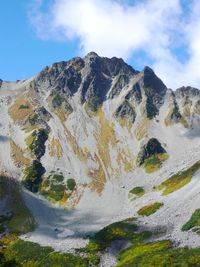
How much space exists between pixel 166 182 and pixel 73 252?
57132 mm

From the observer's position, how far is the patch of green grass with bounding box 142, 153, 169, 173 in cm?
→ 15668

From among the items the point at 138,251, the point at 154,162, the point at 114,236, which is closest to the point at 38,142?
the point at 154,162

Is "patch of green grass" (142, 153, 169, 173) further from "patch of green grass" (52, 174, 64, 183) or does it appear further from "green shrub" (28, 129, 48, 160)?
"green shrub" (28, 129, 48, 160)

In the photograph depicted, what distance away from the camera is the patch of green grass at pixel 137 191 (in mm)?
133625

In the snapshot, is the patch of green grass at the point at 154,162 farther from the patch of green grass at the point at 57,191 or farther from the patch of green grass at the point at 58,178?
the patch of green grass at the point at 57,191

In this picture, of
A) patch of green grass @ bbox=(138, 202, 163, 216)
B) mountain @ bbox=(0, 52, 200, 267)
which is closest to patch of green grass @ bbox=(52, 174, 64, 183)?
mountain @ bbox=(0, 52, 200, 267)

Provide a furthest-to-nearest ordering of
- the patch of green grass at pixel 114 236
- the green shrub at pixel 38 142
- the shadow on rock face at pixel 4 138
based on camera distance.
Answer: the shadow on rock face at pixel 4 138 → the green shrub at pixel 38 142 → the patch of green grass at pixel 114 236

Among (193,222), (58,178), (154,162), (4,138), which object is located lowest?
(193,222)

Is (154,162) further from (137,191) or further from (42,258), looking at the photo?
(42,258)

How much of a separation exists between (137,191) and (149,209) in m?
28.1

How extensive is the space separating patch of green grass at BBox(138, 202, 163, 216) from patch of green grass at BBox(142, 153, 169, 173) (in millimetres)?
43784

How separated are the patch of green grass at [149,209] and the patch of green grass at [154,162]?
1724 inches

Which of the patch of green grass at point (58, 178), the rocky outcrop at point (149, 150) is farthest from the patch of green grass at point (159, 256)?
the rocky outcrop at point (149, 150)

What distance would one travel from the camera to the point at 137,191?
136 meters
